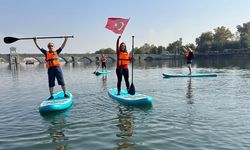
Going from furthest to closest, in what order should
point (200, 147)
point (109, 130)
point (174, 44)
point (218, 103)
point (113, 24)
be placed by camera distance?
point (174, 44) < point (113, 24) < point (218, 103) < point (109, 130) < point (200, 147)

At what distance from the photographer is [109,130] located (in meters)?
8.16

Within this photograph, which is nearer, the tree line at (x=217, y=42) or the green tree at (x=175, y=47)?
the tree line at (x=217, y=42)

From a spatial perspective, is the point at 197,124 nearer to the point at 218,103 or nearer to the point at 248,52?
the point at 218,103

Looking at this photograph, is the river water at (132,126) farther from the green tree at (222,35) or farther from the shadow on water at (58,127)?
the green tree at (222,35)

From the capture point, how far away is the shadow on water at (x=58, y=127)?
711 centimetres

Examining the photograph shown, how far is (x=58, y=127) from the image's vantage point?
8.70 metres

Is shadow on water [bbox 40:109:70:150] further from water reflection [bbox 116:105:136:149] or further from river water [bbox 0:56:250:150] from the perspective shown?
water reflection [bbox 116:105:136:149]

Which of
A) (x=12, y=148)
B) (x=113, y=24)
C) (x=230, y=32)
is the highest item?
(x=230, y=32)

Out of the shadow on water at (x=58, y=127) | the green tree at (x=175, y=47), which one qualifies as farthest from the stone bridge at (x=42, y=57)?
the shadow on water at (x=58, y=127)

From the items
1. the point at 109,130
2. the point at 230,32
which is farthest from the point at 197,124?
the point at 230,32

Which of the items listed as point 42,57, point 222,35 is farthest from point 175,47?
point 42,57

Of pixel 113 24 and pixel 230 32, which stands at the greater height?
pixel 230 32

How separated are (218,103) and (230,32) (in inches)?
5484

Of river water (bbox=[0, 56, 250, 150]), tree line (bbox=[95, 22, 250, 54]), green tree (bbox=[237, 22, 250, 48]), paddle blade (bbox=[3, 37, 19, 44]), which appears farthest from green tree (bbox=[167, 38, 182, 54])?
river water (bbox=[0, 56, 250, 150])
